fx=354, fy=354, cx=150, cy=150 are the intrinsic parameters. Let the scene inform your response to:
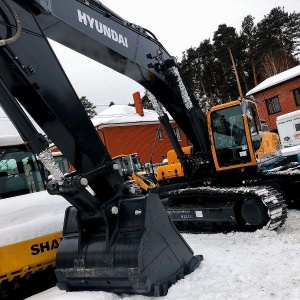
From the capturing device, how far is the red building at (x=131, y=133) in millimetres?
29516

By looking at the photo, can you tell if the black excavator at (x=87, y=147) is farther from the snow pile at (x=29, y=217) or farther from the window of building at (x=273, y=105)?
the window of building at (x=273, y=105)

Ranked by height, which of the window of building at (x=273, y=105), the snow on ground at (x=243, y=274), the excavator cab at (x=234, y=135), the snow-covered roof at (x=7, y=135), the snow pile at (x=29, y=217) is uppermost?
the window of building at (x=273, y=105)

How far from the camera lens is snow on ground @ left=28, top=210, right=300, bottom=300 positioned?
11.5 ft

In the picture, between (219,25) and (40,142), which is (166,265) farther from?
(219,25)

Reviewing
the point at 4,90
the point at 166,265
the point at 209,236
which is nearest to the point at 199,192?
the point at 209,236

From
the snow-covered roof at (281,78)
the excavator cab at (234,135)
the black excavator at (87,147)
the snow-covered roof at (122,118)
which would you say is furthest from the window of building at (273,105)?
the black excavator at (87,147)

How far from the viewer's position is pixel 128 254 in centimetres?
355

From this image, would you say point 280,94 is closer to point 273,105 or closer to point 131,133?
point 273,105

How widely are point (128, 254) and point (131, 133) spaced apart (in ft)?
91.1

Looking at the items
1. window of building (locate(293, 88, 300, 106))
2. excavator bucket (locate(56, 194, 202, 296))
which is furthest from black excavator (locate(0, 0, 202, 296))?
window of building (locate(293, 88, 300, 106))

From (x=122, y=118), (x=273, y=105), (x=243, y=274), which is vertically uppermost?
(x=122, y=118)

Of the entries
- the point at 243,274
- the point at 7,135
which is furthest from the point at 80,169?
the point at 7,135

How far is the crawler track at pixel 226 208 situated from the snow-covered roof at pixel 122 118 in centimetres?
2298

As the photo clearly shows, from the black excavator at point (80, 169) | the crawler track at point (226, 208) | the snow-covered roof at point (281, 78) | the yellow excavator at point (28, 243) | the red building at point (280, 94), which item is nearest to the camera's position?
the black excavator at point (80, 169)
